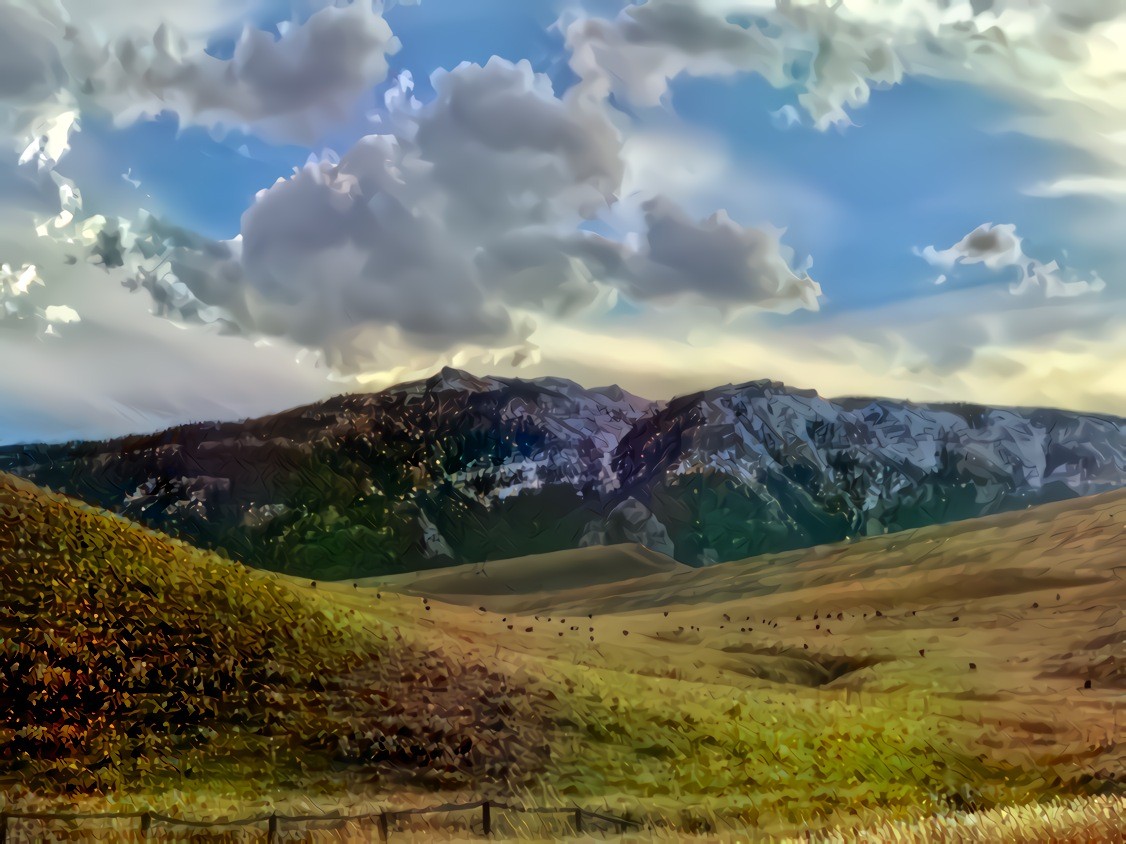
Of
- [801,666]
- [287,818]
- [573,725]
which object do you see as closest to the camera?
[287,818]

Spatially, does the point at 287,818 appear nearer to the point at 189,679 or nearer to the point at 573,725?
the point at 189,679

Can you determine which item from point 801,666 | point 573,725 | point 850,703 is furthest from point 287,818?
point 801,666

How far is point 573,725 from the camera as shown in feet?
111

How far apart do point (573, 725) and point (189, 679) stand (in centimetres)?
1161

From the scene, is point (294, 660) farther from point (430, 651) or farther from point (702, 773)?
point (702, 773)

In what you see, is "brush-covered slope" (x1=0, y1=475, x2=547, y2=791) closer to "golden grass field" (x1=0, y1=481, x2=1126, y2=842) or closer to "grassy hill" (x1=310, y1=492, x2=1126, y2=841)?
"golden grass field" (x1=0, y1=481, x2=1126, y2=842)

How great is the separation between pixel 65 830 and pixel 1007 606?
216 feet

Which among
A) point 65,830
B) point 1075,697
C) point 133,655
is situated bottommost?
point 1075,697

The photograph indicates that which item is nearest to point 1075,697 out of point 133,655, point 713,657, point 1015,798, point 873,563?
point 1015,798

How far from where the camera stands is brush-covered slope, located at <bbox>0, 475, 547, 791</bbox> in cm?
2878

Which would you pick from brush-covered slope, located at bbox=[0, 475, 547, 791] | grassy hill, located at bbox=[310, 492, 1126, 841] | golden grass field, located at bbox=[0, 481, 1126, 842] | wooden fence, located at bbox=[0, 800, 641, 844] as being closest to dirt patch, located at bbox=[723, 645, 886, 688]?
grassy hill, located at bbox=[310, 492, 1126, 841]

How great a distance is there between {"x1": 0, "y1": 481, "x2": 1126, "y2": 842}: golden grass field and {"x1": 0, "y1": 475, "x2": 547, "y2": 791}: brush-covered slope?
0.30 ft

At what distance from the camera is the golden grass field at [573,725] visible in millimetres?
25891

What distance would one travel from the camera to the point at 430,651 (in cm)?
3750
